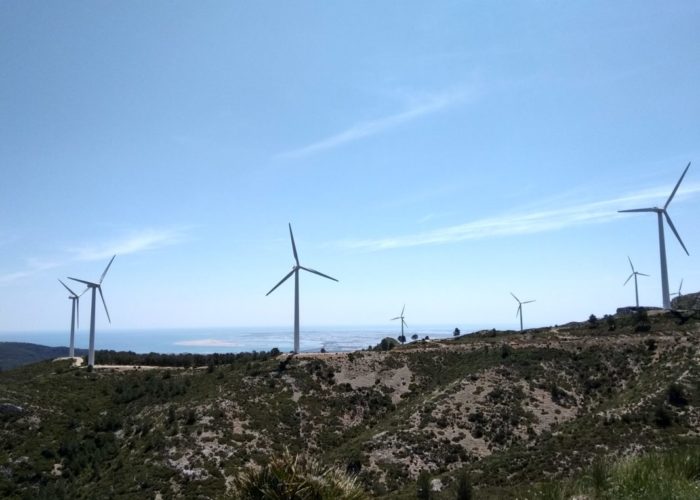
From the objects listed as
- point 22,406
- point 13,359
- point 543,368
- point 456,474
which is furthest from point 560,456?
point 13,359

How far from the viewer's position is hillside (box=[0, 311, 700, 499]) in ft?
133

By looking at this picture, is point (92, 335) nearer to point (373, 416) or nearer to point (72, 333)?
point (72, 333)

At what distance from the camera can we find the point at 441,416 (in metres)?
52.0

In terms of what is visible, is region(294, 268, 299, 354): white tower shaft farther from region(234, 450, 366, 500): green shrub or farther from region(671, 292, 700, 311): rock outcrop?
region(671, 292, 700, 311): rock outcrop

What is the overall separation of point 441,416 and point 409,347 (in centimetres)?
3130

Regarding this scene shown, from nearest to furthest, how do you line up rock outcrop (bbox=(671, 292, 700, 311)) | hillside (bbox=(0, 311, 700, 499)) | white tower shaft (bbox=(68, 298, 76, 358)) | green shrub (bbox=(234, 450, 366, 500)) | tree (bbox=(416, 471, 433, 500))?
green shrub (bbox=(234, 450, 366, 500)) → tree (bbox=(416, 471, 433, 500)) → hillside (bbox=(0, 311, 700, 499)) → white tower shaft (bbox=(68, 298, 76, 358)) → rock outcrop (bbox=(671, 292, 700, 311))

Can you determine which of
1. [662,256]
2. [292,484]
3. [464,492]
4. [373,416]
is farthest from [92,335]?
[662,256]

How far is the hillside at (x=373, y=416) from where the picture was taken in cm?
4066

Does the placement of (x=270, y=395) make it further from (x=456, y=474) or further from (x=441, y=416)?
(x=456, y=474)

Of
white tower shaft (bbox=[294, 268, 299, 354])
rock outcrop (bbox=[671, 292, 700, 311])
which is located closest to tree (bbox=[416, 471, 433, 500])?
white tower shaft (bbox=[294, 268, 299, 354])

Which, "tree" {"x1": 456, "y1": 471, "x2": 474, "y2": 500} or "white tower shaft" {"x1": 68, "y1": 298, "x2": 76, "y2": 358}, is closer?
"tree" {"x1": 456, "y1": 471, "x2": 474, "y2": 500}

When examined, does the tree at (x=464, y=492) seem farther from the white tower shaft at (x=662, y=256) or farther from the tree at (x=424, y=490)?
the white tower shaft at (x=662, y=256)

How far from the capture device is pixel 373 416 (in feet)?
189

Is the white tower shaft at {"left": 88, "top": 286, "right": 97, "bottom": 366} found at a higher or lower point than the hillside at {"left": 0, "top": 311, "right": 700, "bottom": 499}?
higher
